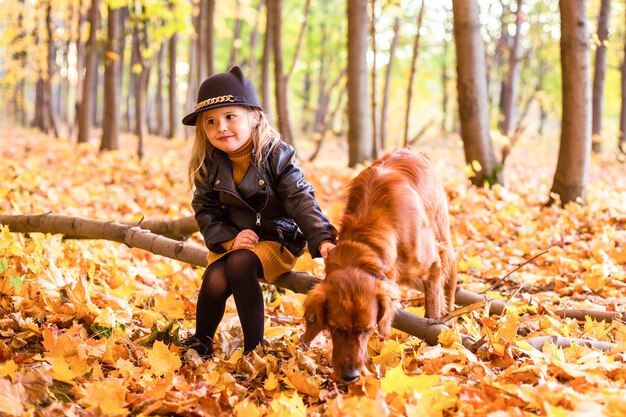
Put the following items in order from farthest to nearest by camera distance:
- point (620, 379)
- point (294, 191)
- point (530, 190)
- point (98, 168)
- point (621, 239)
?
point (98, 168) < point (530, 190) < point (621, 239) < point (294, 191) < point (620, 379)

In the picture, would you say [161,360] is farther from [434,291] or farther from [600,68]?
[600,68]

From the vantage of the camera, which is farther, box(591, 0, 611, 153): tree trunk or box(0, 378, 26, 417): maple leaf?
box(591, 0, 611, 153): tree trunk

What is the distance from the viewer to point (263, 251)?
3525 mm

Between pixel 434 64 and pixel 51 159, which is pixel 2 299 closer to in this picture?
pixel 51 159

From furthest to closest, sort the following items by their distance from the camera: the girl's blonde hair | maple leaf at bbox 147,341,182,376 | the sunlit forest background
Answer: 1. the sunlit forest background
2. the girl's blonde hair
3. maple leaf at bbox 147,341,182,376

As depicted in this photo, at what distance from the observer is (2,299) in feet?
12.0

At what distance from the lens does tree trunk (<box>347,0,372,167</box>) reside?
11.5 m

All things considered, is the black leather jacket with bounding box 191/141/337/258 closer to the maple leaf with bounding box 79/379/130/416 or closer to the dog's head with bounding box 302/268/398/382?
the dog's head with bounding box 302/268/398/382

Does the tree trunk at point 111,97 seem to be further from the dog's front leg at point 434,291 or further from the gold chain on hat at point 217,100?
the dog's front leg at point 434,291

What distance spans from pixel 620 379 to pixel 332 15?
94.3ft

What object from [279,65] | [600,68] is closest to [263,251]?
[279,65]

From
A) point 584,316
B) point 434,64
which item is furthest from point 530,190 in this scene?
point 434,64

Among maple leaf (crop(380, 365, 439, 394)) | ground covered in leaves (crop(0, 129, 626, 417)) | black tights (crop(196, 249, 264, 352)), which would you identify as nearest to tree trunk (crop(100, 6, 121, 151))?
ground covered in leaves (crop(0, 129, 626, 417))

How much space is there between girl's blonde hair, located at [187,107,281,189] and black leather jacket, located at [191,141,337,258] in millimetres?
37
